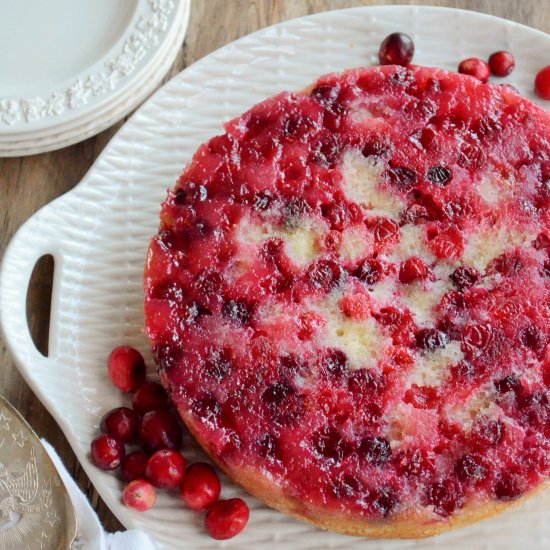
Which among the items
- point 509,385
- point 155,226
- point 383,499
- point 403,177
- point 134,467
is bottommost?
point 134,467

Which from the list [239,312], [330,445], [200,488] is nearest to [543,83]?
[239,312]

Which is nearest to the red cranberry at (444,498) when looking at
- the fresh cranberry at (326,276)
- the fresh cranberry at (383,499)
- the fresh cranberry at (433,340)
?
the fresh cranberry at (383,499)

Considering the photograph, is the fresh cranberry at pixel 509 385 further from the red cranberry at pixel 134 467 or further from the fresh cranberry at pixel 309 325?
the red cranberry at pixel 134 467

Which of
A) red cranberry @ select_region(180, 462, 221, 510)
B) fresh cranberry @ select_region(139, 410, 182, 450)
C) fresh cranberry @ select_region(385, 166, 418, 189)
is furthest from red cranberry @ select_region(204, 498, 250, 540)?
fresh cranberry @ select_region(385, 166, 418, 189)

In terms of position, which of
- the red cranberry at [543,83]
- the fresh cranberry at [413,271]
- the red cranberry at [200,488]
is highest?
the red cranberry at [543,83]

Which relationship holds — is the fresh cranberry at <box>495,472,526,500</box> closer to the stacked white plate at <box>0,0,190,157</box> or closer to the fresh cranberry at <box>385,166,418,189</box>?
the fresh cranberry at <box>385,166,418,189</box>

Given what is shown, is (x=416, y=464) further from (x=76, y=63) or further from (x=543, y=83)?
(x=76, y=63)
